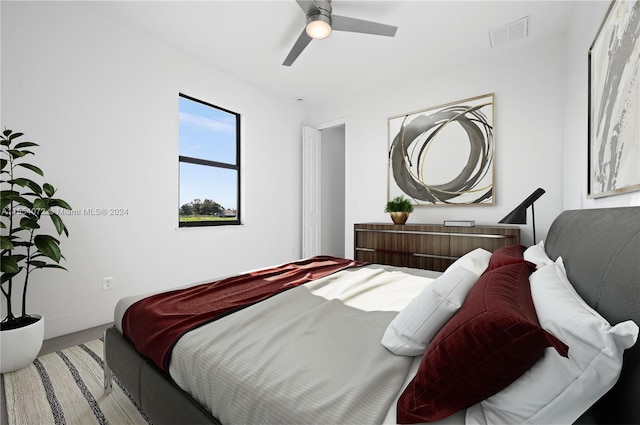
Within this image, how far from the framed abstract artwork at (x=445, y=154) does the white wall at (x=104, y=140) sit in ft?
7.56

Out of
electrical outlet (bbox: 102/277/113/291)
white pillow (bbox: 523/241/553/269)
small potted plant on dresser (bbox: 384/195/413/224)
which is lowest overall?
electrical outlet (bbox: 102/277/113/291)

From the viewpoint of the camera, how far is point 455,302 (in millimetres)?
929

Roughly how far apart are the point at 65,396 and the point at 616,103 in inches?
122

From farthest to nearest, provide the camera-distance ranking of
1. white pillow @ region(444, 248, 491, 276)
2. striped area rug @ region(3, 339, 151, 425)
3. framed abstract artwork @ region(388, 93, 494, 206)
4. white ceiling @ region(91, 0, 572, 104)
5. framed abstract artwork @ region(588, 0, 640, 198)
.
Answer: framed abstract artwork @ region(388, 93, 494, 206)
white ceiling @ region(91, 0, 572, 104)
striped area rug @ region(3, 339, 151, 425)
white pillow @ region(444, 248, 491, 276)
framed abstract artwork @ region(588, 0, 640, 198)

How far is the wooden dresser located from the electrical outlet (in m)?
2.57

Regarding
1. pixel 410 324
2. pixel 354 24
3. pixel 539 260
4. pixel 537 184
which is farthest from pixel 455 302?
pixel 537 184

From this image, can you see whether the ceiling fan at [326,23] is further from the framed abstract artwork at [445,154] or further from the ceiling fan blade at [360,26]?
the framed abstract artwork at [445,154]

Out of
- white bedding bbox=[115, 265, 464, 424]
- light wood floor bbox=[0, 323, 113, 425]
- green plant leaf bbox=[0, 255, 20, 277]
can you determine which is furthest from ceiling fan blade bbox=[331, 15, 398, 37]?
light wood floor bbox=[0, 323, 113, 425]

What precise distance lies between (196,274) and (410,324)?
2958 millimetres

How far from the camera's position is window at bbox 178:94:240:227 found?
3393 millimetres

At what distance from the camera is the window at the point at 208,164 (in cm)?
339

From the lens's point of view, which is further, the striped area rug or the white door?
the white door

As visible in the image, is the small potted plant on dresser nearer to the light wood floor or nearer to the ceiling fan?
the ceiling fan

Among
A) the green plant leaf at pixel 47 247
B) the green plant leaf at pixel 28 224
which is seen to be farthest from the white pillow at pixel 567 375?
the green plant leaf at pixel 28 224
